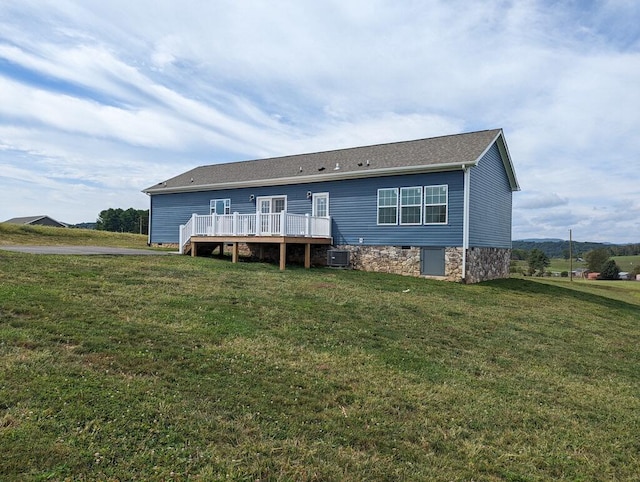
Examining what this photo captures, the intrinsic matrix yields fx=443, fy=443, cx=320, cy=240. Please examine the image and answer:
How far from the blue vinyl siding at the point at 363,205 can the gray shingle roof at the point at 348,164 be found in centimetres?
35

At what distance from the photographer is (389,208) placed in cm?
1711

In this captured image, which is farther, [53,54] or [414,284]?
[414,284]

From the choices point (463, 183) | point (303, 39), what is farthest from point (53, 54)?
point (463, 183)

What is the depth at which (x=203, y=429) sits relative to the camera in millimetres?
3686

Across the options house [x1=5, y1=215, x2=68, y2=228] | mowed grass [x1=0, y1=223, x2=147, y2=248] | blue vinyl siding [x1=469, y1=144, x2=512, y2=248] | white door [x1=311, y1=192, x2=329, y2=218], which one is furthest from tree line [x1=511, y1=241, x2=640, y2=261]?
house [x1=5, y1=215, x2=68, y2=228]

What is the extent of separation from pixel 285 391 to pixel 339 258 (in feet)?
43.5

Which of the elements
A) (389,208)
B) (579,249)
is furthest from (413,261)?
(579,249)

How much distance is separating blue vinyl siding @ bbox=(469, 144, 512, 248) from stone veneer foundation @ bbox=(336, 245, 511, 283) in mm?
568

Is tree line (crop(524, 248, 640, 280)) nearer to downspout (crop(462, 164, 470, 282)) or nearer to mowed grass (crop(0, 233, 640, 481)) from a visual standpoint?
downspout (crop(462, 164, 470, 282))

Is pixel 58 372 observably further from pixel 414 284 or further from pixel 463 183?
pixel 463 183

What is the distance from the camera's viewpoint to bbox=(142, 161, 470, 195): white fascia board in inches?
625

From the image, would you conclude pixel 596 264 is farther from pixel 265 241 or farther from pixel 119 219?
pixel 119 219

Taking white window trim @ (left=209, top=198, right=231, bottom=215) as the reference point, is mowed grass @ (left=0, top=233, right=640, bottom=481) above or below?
below

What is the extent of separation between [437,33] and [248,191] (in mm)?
11304
